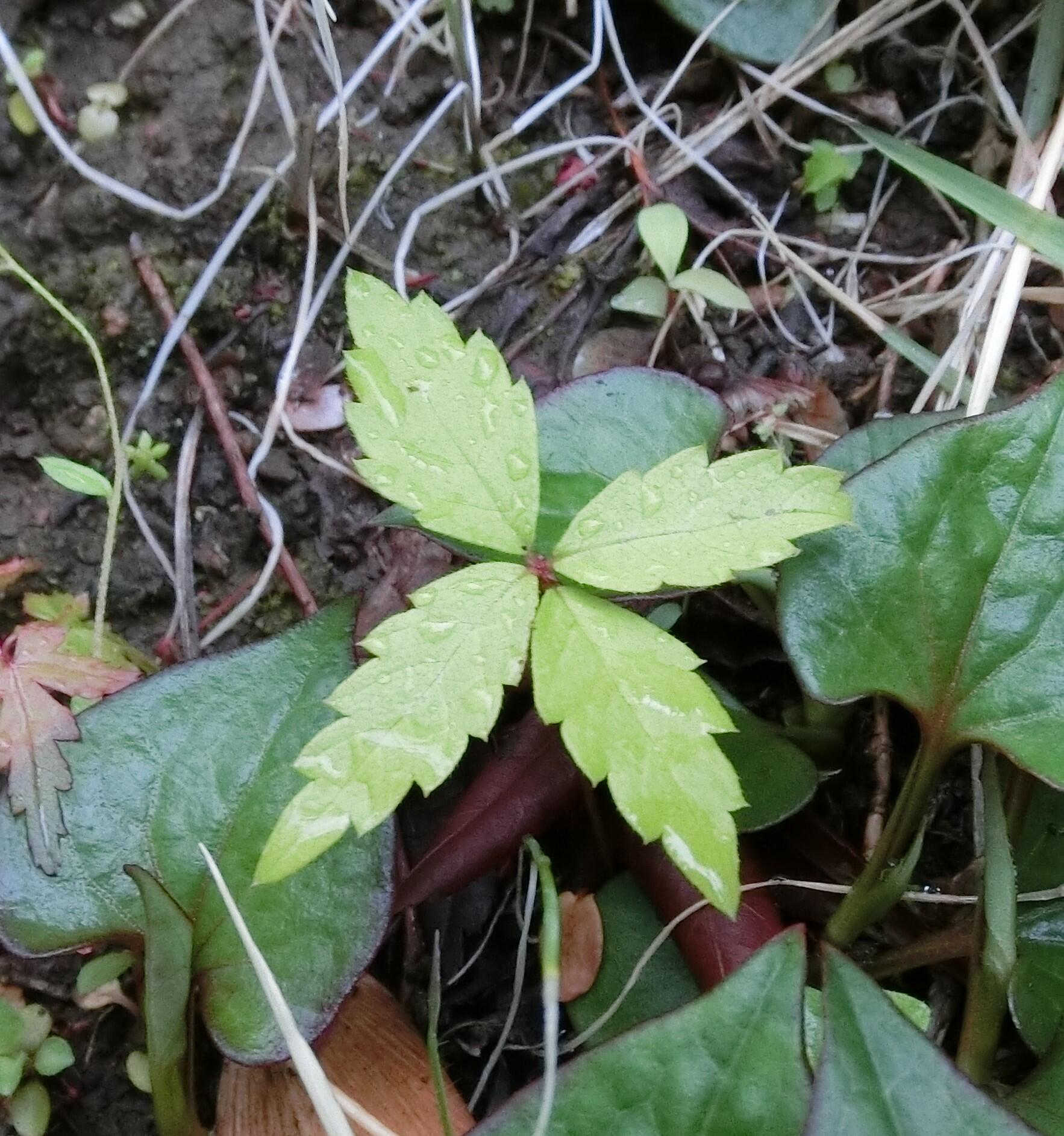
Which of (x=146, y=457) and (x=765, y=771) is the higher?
(x=146, y=457)

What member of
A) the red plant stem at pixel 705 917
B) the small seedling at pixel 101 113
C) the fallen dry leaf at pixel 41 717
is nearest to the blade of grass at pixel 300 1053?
Answer: the fallen dry leaf at pixel 41 717

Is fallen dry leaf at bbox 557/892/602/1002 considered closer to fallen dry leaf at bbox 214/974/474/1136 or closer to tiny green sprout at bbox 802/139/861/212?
fallen dry leaf at bbox 214/974/474/1136

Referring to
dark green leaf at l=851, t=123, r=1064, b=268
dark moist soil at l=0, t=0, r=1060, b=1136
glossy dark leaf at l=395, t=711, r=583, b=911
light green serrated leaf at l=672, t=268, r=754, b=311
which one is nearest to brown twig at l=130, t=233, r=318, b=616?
dark moist soil at l=0, t=0, r=1060, b=1136

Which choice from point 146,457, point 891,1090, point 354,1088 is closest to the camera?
point 891,1090

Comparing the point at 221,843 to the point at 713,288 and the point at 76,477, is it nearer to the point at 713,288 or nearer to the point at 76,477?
the point at 76,477

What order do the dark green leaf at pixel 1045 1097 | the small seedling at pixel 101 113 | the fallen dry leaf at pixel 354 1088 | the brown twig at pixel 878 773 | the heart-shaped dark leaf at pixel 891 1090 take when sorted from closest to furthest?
the heart-shaped dark leaf at pixel 891 1090 < the dark green leaf at pixel 1045 1097 < the fallen dry leaf at pixel 354 1088 < the brown twig at pixel 878 773 < the small seedling at pixel 101 113

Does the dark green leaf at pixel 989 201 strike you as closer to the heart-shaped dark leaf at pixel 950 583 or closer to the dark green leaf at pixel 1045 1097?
the heart-shaped dark leaf at pixel 950 583

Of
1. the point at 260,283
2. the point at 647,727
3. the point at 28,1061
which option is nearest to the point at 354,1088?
the point at 28,1061
